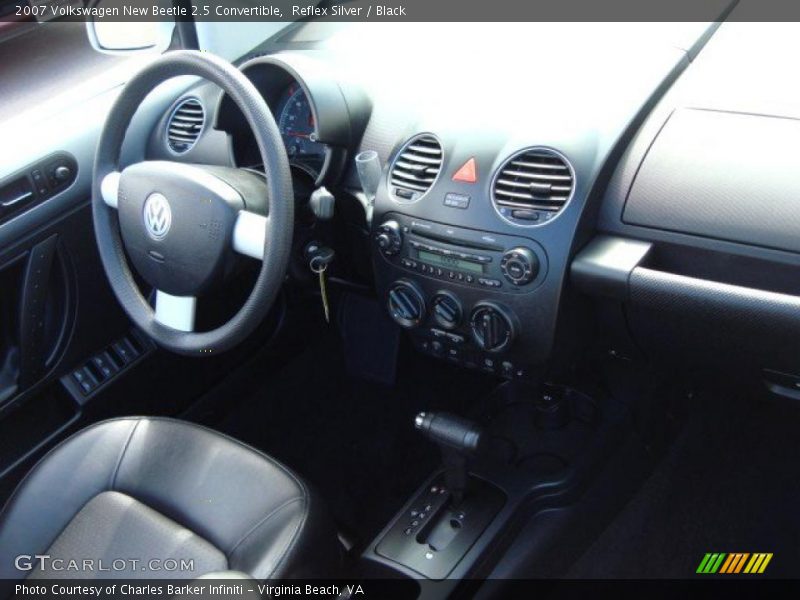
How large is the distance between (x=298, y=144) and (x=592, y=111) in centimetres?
66

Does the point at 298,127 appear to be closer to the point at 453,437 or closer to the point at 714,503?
the point at 453,437

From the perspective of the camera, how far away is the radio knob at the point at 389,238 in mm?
1488

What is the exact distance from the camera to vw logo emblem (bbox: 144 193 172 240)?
1404 mm

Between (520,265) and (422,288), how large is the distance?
23 centimetres

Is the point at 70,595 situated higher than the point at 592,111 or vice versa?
the point at 592,111

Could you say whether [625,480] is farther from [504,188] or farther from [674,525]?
[504,188]

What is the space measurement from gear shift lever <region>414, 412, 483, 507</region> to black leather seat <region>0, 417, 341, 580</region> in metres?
0.27

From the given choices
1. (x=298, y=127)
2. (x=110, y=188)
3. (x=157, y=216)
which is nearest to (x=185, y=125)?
(x=298, y=127)

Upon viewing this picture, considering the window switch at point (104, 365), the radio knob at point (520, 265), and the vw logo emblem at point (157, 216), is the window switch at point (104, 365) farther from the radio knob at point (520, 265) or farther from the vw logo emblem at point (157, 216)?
the radio knob at point (520, 265)


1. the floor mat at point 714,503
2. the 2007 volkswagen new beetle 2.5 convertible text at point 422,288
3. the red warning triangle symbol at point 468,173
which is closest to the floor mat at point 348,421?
the 2007 volkswagen new beetle 2.5 convertible text at point 422,288

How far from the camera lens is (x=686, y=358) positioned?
57.6 inches

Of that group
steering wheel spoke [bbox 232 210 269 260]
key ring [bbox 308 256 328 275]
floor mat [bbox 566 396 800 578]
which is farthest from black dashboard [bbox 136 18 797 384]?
floor mat [bbox 566 396 800 578]

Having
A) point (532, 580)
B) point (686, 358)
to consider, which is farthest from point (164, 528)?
point (686, 358)

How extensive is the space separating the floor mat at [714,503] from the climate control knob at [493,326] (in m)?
0.65
